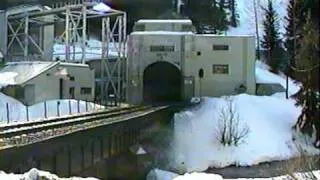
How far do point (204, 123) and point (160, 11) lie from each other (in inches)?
1387

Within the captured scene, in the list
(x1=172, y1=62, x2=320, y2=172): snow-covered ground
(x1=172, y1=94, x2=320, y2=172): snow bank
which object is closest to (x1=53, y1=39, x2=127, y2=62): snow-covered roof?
(x1=172, y1=62, x2=320, y2=172): snow-covered ground

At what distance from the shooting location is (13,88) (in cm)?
4072

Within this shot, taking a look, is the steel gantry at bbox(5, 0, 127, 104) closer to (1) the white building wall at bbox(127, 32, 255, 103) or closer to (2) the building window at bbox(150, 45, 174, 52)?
(1) the white building wall at bbox(127, 32, 255, 103)

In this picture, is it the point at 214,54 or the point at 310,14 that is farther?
the point at 214,54

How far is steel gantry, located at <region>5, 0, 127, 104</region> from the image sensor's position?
2062 inches

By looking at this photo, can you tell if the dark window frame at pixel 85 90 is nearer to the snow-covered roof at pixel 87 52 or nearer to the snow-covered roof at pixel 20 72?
the snow-covered roof at pixel 20 72

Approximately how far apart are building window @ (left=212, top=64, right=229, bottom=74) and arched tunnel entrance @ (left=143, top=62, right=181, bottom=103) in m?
3.18

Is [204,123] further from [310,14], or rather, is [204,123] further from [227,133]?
[310,14]

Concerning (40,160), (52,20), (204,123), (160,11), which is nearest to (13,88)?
(204,123)

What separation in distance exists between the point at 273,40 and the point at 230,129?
29098 millimetres

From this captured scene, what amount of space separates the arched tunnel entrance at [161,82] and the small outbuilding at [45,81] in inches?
244

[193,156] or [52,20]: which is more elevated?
[52,20]

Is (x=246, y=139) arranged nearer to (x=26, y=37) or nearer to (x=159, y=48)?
(x=159, y=48)

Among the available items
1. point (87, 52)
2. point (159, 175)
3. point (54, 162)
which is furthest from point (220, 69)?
point (54, 162)
